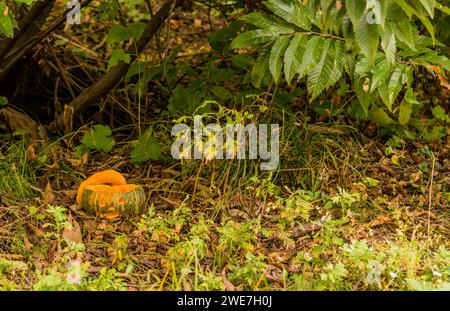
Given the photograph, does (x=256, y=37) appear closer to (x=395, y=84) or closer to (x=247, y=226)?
(x=395, y=84)

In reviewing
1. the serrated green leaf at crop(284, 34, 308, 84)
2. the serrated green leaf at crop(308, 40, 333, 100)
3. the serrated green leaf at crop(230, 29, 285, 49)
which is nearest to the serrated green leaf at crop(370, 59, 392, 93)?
the serrated green leaf at crop(308, 40, 333, 100)

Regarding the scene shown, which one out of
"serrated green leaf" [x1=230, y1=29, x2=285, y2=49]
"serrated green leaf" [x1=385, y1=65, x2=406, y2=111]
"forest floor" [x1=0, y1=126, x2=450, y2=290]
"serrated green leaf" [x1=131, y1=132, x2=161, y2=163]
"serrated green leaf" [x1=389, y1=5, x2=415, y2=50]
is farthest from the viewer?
"serrated green leaf" [x1=131, y1=132, x2=161, y2=163]

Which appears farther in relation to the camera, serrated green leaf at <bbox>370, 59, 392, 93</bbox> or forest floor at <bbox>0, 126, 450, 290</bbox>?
serrated green leaf at <bbox>370, 59, 392, 93</bbox>

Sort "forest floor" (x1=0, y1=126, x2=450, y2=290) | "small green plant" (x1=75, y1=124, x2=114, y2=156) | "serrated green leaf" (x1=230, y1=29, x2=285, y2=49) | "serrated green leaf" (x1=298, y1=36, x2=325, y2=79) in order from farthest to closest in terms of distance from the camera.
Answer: "small green plant" (x1=75, y1=124, x2=114, y2=156)
"serrated green leaf" (x1=230, y1=29, x2=285, y2=49)
"serrated green leaf" (x1=298, y1=36, x2=325, y2=79)
"forest floor" (x1=0, y1=126, x2=450, y2=290)

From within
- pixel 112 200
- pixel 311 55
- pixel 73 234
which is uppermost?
pixel 311 55

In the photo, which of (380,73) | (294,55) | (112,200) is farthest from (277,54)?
(112,200)

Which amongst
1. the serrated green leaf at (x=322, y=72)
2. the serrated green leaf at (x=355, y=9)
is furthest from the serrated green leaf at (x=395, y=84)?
the serrated green leaf at (x=355, y=9)

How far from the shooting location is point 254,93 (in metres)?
4.02

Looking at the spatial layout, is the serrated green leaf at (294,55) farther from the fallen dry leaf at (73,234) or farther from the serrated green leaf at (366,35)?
the fallen dry leaf at (73,234)

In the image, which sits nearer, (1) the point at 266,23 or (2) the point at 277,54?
(2) the point at 277,54

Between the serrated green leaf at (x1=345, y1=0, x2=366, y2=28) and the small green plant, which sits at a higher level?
the serrated green leaf at (x1=345, y1=0, x2=366, y2=28)

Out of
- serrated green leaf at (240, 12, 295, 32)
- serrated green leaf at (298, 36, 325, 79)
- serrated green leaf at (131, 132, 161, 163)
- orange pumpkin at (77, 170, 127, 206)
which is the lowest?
orange pumpkin at (77, 170, 127, 206)

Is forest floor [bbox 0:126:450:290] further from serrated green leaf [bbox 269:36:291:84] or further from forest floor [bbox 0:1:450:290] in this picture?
serrated green leaf [bbox 269:36:291:84]

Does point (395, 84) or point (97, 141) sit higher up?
point (395, 84)
